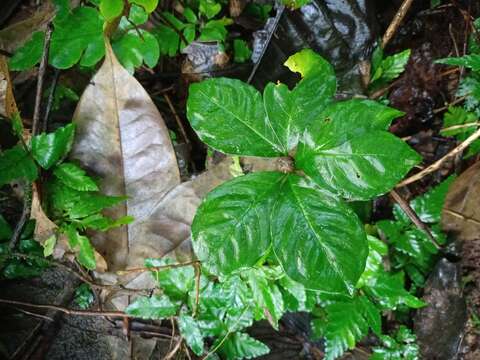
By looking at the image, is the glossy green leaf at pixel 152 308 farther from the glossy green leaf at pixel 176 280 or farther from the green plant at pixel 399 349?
the green plant at pixel 399 349

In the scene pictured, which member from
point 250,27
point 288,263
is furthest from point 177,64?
point 288,263

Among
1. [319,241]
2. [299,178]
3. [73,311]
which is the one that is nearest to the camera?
[319,241]

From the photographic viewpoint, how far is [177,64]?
226 centimetres

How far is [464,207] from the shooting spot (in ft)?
7.02

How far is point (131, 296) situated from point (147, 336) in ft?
0.66

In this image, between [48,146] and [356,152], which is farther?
[48,146]

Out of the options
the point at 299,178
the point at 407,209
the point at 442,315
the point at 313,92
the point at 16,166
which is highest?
the point at 16,166

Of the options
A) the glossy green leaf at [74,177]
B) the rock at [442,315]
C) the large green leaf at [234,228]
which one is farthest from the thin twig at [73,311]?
the rock at [442,315]

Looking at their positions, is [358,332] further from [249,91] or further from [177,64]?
[177,64]

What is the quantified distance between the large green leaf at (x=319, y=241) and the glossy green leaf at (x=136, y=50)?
1050 mm

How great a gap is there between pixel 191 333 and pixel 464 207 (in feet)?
4.37

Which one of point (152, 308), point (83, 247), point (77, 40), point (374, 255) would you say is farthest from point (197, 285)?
point (77, 40)

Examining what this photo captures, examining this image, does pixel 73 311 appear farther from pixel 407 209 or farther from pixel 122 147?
pixel 407 209

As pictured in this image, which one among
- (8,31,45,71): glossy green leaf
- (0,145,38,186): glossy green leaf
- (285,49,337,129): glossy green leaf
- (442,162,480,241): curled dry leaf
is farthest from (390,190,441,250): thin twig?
(8,31,45,71): glossy green leaf
